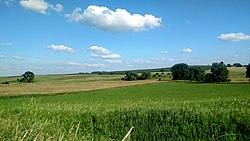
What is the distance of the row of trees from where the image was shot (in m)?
83.6

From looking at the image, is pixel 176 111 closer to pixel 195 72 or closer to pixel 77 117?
pixel 77 117

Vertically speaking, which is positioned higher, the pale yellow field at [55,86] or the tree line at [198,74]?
the tree line at [198,74]

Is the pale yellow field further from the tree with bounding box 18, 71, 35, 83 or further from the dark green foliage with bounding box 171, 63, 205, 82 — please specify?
the dark green foliage with bounding box 171, 63, 205, 82

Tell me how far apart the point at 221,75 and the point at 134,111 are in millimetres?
76487

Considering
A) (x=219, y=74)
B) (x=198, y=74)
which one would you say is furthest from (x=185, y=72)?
(x=219, y=74)

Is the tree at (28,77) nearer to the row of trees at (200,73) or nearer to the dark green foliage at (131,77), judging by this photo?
the dark green foliage at (131,77)

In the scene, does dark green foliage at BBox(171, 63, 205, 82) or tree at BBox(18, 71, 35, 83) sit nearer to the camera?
dark green foliage at BBox(171, 63, 205, 82)

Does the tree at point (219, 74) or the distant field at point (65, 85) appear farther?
the tree at point (219, 74)

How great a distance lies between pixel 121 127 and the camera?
42.2ft

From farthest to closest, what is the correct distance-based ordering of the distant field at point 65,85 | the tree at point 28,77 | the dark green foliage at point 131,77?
the tree at point 28,77
the dark green foliage at point 131,77
the distant field at point 65,85

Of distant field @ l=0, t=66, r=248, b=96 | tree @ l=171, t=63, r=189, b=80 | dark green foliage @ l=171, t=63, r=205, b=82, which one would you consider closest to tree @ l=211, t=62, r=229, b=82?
distant field @ l=0, t=66, r=248, b=96

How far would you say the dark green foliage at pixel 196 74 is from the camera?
303ft

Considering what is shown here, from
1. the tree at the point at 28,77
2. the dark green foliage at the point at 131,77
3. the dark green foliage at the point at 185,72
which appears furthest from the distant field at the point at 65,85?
the tree at the point at 28,77

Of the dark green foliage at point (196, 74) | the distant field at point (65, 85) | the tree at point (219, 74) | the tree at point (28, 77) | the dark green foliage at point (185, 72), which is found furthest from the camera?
the tree at point (28, 77)
